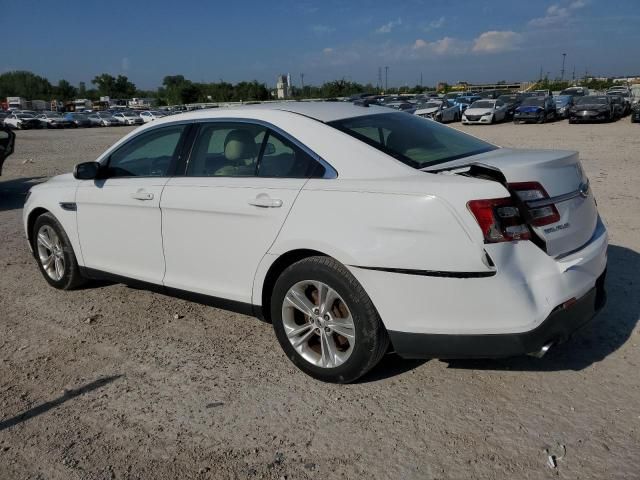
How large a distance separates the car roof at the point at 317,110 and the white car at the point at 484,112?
3138 centimetres

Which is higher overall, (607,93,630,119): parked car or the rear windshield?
the rear windshield

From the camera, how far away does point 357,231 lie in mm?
2996

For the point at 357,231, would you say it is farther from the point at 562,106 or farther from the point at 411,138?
the point at 562,106

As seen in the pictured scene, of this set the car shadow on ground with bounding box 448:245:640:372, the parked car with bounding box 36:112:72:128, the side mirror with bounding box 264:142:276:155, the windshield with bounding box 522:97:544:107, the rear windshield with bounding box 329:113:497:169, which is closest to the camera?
the rear windshield with bounding box 329:113:497:169

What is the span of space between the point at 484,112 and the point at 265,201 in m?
32.6

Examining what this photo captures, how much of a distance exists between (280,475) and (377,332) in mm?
900

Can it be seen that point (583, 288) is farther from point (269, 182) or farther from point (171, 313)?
point (171, 313)

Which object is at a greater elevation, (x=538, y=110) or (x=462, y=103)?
(x=538, y=110)

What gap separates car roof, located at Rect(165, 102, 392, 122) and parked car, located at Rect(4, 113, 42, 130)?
5549 cm

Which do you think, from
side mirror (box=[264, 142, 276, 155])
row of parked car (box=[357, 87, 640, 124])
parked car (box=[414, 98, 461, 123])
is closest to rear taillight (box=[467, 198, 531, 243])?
side mirror (box=[264, 142, 276, 155])

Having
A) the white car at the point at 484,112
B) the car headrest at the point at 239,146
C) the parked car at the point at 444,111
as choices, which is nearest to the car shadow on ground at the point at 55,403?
the car headrest at the point at 239,146

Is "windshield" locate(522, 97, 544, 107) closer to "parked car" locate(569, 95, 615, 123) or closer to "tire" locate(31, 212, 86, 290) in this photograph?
"parked car" locate(569, 95, 615, 123)

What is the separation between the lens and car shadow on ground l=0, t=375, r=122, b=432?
312 cm

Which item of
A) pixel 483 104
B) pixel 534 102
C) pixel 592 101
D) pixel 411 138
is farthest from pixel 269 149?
pixel 534 102
